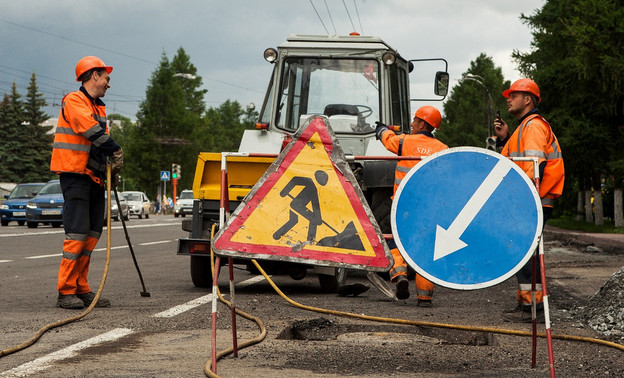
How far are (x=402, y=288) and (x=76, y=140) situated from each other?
11.3 feet

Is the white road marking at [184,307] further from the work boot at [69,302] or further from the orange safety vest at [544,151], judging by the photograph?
the orange safety vest at [544,151]

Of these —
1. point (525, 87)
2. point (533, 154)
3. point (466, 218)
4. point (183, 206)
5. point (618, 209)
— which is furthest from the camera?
point (183, 206)

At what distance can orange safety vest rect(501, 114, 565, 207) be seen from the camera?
7797mm

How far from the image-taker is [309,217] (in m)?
5.38

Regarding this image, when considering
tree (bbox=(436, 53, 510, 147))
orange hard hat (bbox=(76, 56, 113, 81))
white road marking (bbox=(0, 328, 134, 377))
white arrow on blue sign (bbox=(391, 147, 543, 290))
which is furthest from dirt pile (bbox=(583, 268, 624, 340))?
tree (bbox=(436, 53, 510, 147))

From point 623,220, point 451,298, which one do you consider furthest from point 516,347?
point 623,220

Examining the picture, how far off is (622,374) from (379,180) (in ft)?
17.9

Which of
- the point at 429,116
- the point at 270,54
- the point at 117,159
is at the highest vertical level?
the point at 270,54

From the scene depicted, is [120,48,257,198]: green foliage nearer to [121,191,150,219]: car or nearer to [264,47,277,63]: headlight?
[121,191,150,219]: car

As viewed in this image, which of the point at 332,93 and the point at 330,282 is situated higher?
the point at 332,93

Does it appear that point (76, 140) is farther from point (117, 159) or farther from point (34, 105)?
point (34, 105)

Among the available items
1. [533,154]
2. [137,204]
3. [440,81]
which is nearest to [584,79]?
[440,81]

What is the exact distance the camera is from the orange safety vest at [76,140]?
Answer: 8.66m

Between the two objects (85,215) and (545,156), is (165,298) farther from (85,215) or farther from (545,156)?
(545,156)
